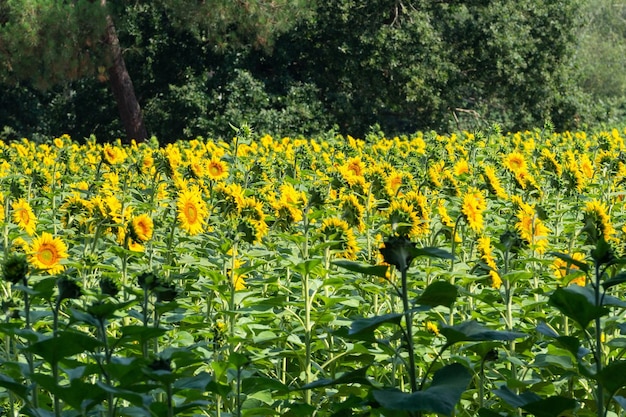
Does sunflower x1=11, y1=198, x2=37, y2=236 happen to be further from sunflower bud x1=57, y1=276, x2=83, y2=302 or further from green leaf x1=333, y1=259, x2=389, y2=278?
green leaf x1=333, y1=259, x2=389, y2=278

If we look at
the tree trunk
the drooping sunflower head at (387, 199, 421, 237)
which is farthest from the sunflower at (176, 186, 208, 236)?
the tree trunk

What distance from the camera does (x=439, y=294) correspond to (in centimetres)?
184

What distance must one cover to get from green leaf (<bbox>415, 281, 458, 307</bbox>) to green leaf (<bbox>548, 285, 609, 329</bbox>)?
151 mm

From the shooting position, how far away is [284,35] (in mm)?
18047

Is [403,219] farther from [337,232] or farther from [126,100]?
[126,100]

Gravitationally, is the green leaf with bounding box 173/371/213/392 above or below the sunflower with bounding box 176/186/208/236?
below

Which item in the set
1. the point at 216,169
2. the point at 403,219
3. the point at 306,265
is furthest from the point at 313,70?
the point at 306,265

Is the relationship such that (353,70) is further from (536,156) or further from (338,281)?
(338,281)

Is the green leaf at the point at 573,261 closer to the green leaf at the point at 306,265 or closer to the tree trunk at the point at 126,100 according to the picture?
the green leaf at the point at 306,265

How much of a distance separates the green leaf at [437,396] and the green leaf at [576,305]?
198 millimetres

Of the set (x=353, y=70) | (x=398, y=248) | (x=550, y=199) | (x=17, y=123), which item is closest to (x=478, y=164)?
(x=550, y=199)

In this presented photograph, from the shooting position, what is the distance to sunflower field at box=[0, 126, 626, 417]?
5.94ft

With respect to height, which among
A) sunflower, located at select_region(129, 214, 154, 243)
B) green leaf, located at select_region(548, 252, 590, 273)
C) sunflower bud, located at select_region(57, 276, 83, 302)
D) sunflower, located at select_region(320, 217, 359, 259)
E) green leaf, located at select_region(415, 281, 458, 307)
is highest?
sunflower, located at select_region(129, 214, 154, 243)

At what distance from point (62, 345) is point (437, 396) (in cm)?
60
